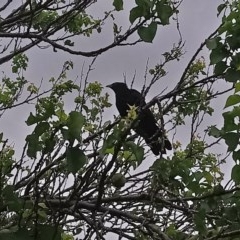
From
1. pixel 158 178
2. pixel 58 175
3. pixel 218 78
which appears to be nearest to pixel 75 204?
pixel 58 175

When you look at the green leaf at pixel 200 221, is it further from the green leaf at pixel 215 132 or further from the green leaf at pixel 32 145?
the green leaf at pixel 32 145

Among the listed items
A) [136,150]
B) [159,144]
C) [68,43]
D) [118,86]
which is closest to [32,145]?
[136,150]

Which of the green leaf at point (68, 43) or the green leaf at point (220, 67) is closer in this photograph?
the green leaf at point (220, 67)

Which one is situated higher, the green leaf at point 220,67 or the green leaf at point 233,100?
the green leaf at point 220,67

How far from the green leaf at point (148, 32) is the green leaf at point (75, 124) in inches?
28.8

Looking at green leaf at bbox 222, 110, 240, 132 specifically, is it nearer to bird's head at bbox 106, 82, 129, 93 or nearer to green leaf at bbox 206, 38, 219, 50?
green leaf at bbox 206, 38, 219, 50

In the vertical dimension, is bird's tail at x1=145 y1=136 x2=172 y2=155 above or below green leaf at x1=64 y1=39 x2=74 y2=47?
below

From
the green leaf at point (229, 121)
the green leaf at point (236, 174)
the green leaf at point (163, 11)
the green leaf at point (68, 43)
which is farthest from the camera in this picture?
the green leaf at point (68, 43)

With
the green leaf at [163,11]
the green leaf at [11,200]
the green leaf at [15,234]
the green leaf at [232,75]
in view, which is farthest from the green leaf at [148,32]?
the green leaf at [15,234]

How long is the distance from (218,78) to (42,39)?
2019 millimetres

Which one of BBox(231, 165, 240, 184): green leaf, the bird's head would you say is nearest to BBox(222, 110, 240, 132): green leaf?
BBox(231, 165, 240, 184): green leaf

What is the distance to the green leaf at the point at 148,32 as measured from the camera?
8.69ft

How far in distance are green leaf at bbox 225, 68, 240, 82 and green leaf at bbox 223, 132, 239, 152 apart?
30 cm

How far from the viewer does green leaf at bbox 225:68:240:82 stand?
255 cm
